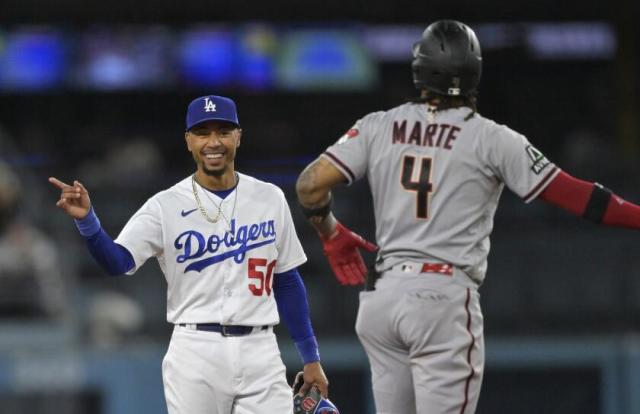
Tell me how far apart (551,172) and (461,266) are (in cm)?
44

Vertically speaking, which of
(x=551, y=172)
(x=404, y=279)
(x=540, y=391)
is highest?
(x=551, y=172)

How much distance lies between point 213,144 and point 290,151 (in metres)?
9.92

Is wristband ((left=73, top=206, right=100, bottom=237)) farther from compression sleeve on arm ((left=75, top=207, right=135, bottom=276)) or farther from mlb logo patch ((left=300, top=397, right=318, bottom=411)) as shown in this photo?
mlb logo patch ((left=300, top=397, right=318, bottom=411))

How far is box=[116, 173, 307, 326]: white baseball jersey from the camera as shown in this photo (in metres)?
4.11

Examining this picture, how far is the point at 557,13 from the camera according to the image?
1505cm

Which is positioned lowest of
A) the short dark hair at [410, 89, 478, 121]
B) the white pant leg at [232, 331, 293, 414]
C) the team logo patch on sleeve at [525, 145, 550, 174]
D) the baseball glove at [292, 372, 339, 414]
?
the baseball glove at [292, 372, 339, 414]

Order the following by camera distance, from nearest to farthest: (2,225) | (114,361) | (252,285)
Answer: (252,285) → (114,361) → (2,225)

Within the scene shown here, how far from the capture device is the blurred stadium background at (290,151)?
8055 mm

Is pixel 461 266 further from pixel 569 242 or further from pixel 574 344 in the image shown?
pixel 569 242

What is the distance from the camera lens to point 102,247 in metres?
3.96

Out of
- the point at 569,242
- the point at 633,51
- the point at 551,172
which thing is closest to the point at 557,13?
the point at 633,51

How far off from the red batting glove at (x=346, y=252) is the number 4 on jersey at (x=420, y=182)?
42 cm

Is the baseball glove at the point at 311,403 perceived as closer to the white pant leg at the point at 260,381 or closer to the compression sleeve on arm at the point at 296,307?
the compression sleeve on arm at the point at 296,307

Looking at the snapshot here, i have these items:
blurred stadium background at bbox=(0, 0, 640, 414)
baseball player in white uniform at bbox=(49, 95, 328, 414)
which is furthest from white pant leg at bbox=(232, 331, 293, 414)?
blurred stadium background at bbox=(0, 0, 640, 414)
